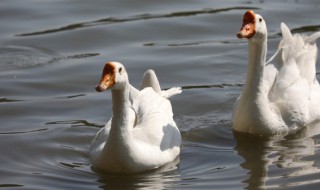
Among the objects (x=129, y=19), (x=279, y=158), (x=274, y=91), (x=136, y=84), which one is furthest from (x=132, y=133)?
(x=129, y=19)

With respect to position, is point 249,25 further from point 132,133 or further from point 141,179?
point 141,179

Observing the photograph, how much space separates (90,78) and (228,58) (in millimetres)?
2047

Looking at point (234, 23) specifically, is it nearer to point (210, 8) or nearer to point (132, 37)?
point (210, 8)

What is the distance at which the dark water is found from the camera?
348 inches

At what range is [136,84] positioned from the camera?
38.5 ft

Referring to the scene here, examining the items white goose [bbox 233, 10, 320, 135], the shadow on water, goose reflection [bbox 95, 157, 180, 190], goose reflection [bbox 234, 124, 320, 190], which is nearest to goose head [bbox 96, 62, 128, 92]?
goose reflection [bbox 95, 157, 180, 190]

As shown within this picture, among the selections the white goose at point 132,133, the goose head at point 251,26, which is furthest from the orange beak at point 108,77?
the goose head at point 251,26

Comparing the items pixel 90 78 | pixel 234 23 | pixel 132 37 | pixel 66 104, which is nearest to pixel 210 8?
pixel 234 23

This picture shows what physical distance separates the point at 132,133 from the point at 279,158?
5.04 ft

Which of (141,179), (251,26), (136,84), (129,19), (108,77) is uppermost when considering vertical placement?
(251,26)

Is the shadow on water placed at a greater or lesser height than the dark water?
greater

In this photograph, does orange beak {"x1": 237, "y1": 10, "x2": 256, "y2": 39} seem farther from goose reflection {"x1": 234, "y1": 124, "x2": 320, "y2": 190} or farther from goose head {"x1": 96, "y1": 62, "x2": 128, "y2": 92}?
goose head {"x1": 96, "y1": 62, "x2": 128, "y2": 92}

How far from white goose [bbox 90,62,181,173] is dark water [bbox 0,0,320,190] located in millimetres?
134

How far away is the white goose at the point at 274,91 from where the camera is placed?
986cm
